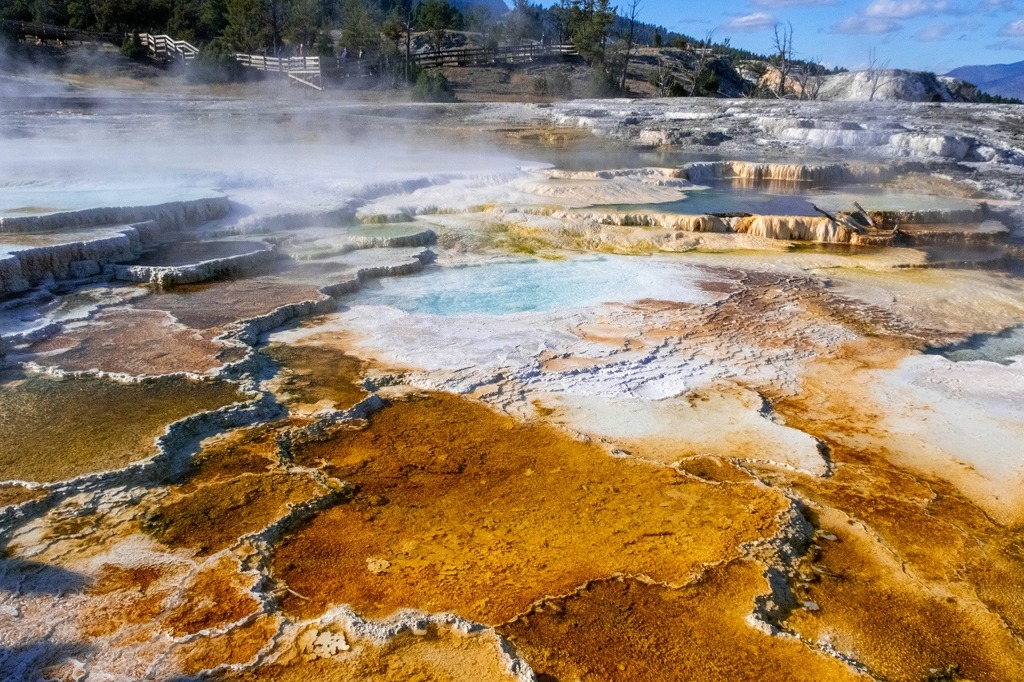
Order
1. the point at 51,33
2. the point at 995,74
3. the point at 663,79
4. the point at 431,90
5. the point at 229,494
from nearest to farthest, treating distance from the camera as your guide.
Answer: the point at 229,494 < the point at 51,33 < the point at 431,90 < the point at 663,79 < the point at 995,74

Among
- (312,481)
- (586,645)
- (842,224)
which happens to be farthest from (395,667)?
(842,224)

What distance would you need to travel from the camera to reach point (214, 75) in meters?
19.7

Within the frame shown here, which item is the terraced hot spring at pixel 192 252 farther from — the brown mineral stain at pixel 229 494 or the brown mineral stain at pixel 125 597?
the brown mineral stain at pixel 125 597

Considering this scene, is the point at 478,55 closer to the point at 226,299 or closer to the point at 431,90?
the point at 431,90

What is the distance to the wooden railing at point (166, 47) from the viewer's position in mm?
20625

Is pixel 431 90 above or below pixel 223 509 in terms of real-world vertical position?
above

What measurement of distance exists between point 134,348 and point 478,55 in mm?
22657

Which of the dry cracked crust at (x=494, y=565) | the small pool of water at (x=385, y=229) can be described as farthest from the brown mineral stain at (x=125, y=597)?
the small pool of water at (x=385, y=229)

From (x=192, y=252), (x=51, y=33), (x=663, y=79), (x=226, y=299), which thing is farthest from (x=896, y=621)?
(x=663, y=79)

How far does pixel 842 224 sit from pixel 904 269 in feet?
3.61

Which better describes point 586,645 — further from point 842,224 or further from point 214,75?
point 214,75

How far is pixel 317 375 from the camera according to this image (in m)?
→ 4.23

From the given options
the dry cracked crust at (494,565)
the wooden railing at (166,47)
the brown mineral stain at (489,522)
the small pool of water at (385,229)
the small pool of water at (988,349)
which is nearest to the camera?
the dry cracked crust at (494,565)

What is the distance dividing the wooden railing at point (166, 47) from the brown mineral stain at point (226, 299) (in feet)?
57.9
